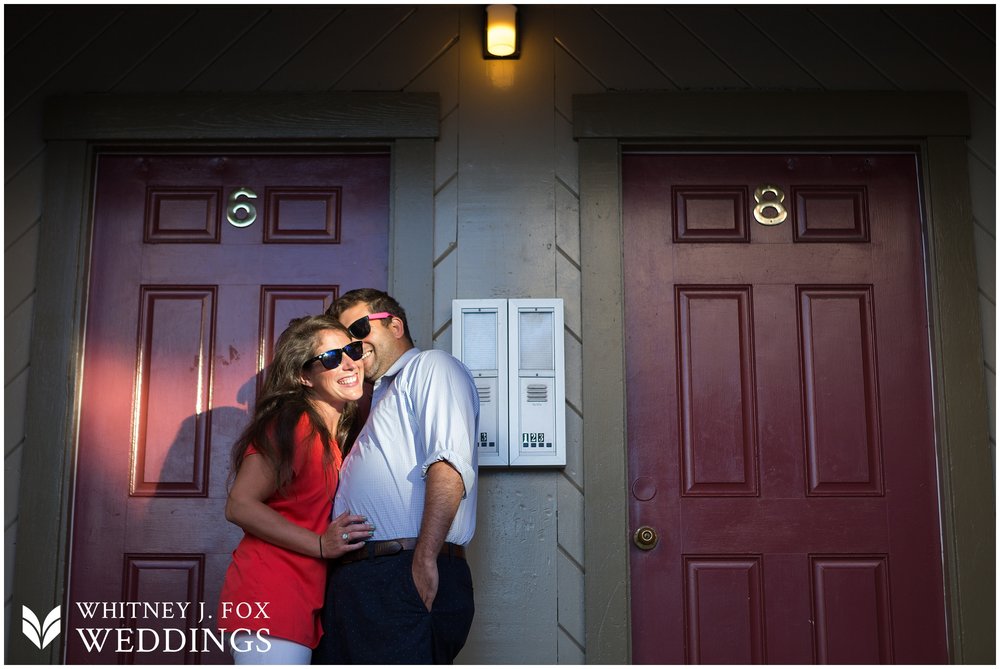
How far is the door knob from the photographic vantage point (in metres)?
3.52

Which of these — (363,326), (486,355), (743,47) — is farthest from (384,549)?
(743,47)

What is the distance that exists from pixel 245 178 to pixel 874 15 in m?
2.55

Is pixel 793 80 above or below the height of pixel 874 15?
below

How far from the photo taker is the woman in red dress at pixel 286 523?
267 centimetres

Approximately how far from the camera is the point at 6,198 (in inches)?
147

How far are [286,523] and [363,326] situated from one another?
2.33ft

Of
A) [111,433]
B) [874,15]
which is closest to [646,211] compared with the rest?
[874,15]

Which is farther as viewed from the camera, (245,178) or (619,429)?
(245,178)

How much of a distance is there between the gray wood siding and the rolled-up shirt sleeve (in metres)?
0.69

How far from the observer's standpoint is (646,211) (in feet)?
12.4

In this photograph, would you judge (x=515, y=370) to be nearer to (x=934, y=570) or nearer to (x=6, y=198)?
(x=934, y=570)

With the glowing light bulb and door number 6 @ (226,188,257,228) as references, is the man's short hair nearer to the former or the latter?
door number 6 @ (226,188,257,228)

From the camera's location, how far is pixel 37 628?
136 inches

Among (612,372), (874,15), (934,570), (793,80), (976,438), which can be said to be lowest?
(934,570)
